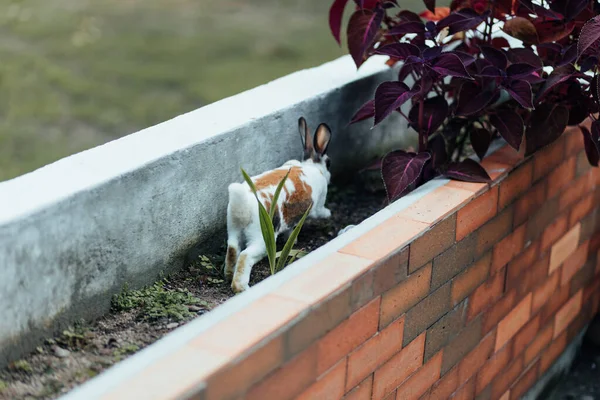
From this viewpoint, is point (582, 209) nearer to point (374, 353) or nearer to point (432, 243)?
point (432, 243)

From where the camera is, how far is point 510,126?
7.79 feet

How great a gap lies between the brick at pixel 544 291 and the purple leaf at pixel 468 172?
62 cm

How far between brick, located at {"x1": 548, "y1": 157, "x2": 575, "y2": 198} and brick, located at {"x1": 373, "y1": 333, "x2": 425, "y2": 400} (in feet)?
2.64

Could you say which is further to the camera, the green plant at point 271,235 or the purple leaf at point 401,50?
the purple leaf at point 401,50

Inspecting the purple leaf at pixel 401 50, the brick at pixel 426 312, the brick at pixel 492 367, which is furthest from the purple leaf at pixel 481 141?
the brick at pixel 492 367

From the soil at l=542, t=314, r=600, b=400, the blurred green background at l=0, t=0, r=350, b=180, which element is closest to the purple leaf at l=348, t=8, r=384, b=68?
the soil at l=542, t=314, r=600, b=400

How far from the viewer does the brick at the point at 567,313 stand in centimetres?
301

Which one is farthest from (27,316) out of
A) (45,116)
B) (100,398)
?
(45,116)

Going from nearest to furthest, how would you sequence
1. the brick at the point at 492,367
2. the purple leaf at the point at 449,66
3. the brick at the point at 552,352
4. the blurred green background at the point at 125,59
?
1. the purple leaf at the point at 449,66
2. the brick at the point at 492,367
3. the brick at the point at 552,352
4. the blurred green background at the point at 125,59

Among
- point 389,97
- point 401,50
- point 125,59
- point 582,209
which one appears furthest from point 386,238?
point 125,59

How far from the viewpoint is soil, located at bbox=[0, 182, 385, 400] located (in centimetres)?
172

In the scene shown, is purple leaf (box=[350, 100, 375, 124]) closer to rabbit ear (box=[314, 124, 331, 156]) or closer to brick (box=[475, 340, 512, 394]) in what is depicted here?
rabbit ear (box=[314, 124, 331, 156])

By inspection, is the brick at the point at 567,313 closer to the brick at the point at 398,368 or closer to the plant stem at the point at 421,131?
the plant stem at the point at 421,131

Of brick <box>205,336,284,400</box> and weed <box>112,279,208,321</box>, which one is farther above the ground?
brick <box>205,336,284,400</box>
